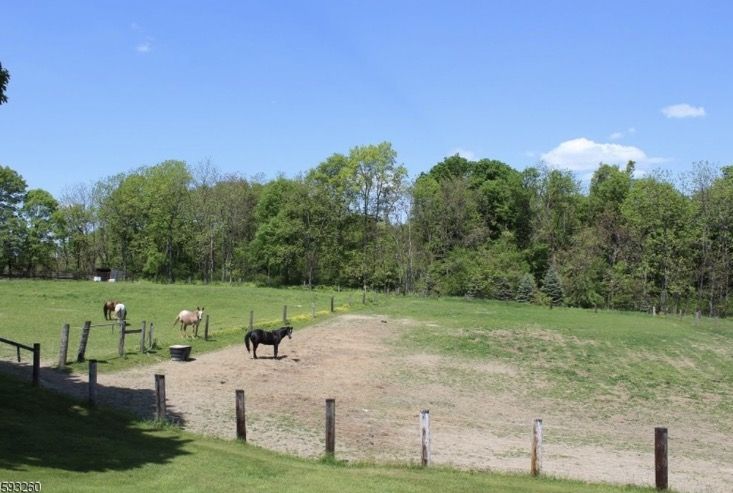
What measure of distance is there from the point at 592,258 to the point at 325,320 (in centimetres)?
4213

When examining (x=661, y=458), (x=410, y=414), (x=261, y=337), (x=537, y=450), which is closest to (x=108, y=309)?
(x=261, y=337)

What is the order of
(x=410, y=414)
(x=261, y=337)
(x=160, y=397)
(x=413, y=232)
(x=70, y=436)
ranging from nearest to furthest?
(x=70, y=436), (x=160, y=397), (x=410, y=414), (x=261, y=337), (x=413, y=232)

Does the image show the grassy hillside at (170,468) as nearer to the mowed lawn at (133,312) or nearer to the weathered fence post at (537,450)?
the weathered fence post at (537,450)

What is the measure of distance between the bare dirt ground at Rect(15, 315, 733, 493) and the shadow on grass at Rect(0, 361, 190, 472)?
1.45m

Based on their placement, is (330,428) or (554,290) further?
(554,290)

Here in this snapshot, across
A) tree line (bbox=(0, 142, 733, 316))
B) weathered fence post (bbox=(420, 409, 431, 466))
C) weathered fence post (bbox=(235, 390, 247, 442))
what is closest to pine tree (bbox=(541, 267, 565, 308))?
tree line (bbox=(0, 142, 733, 316))

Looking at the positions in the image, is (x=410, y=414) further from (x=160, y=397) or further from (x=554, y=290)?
→ (x=554, y=290)

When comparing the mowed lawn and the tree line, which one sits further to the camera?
the tree line

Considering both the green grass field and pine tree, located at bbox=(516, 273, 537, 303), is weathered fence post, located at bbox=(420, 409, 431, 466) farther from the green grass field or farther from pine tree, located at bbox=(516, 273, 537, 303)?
pine tree, located at bbox=(516, 273, 537, 303)

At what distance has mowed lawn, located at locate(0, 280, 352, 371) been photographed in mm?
27109

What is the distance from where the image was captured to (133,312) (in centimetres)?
4406

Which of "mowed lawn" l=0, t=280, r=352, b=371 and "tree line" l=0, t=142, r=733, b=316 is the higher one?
"tree line" l=0, t=142, r=733, b=316

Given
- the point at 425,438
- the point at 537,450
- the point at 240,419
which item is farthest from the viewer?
the point at 240,419

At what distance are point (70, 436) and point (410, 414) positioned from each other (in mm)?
9986
